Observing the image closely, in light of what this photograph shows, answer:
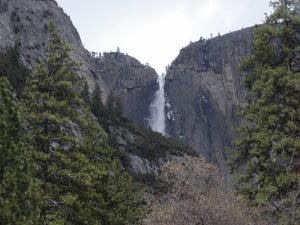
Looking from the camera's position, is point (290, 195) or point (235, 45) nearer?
point (290, 195)

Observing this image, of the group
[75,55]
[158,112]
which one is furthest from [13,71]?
[158,112]

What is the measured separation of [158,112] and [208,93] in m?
13.0

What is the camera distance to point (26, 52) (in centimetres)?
7844

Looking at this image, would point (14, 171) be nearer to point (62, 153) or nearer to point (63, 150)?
point (62, 153)

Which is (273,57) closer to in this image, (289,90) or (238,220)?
(289,90)

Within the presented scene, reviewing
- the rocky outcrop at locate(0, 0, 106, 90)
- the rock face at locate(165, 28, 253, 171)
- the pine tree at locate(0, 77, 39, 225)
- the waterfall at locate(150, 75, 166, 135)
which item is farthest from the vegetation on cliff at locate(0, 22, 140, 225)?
the waterfall at locate(150, 75, 166, 135)

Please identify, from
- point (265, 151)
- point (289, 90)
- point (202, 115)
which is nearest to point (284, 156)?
point (265, 151)

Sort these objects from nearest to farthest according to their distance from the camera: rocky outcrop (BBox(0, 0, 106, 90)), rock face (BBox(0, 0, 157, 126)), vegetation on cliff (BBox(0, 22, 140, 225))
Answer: vegetation on cliff (BBox(0, 22, 140, 225)) < rocky outcrop (BBox(0, 0, 106, 90)) < rock face (BBox(0, 0, 157, 126))

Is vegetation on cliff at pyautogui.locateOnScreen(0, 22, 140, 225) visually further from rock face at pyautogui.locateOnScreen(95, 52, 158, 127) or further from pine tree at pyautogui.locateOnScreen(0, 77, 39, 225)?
rock face at pyautogui.locateOnScreen(95, 52, 158, 127)

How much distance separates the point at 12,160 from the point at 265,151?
516 inches

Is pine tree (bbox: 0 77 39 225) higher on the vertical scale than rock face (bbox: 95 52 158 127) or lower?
lower

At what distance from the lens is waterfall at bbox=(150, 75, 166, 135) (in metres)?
110

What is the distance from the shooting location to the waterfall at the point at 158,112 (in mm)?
110062

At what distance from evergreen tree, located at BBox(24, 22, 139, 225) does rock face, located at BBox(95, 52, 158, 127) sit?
290 ft
